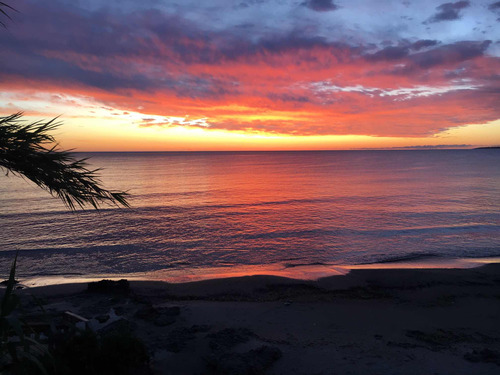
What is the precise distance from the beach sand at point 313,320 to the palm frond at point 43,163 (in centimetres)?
516

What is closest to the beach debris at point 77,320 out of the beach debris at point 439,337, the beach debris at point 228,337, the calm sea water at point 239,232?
the beach debris at point 228,337

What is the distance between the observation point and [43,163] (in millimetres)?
3895

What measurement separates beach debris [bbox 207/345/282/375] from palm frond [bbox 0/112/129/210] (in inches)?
197

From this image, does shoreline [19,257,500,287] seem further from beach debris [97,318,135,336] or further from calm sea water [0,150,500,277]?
beach debris [97,318,135,336]

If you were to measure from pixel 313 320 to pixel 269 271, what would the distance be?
597cm

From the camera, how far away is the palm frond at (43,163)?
3.77m

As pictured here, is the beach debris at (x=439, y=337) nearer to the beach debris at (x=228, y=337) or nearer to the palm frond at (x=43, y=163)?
the beach debris at (x=228, y=337)

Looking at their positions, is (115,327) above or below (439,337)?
above

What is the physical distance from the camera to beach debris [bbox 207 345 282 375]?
287 inches

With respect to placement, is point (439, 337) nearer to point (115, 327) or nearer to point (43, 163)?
point (115, 327)

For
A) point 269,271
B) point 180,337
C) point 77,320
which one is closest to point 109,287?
point 77,320

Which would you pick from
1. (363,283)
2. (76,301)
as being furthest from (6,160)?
(363,283)

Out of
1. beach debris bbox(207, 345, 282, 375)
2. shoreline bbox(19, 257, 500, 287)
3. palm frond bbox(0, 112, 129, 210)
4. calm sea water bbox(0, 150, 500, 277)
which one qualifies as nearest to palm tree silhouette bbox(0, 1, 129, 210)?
palm frond bbox(0, 112, 129, 210)

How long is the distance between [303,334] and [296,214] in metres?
21.3
